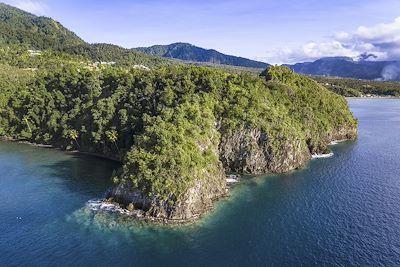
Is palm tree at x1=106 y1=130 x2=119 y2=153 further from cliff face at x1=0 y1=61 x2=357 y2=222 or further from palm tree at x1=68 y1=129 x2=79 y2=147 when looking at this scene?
palm tree at x1=68 y1=129 x2=79 y2=147

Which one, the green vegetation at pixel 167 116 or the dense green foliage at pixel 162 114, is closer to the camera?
the green vegetation at pixel 167 116

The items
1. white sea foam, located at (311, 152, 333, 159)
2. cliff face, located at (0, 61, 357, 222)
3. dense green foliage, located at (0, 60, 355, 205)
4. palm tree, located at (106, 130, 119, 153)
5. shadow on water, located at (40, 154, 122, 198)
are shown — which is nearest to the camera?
cliff face, located at (0, 61, 357, 222)

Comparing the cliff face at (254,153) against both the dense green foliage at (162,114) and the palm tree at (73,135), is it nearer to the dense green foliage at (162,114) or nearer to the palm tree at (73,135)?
the dense green foliage at (162,114)

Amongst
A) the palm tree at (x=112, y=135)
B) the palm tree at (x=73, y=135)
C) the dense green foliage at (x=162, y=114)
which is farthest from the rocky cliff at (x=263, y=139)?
the palm tree at (x=73, y=135)

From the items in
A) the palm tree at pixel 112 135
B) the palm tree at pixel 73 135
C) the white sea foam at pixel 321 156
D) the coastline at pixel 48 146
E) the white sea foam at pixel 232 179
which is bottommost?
the coastline at pixel 48 146

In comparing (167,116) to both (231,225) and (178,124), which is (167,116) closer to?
(178,124)

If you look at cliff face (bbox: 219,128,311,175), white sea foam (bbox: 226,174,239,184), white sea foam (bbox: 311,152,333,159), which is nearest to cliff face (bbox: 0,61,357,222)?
cliff face (bbox: 219,128,311,175)

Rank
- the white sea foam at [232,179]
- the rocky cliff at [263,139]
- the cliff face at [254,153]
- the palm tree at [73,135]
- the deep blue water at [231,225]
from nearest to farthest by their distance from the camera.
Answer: the deep blue water at [231,225] → the rocky cliff at [263,139] → the white sea foam at [232,179] → the cliff face at [254,153] → the palm tree at [73,135]

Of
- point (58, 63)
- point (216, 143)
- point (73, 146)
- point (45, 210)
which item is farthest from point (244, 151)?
point (58, 63)
